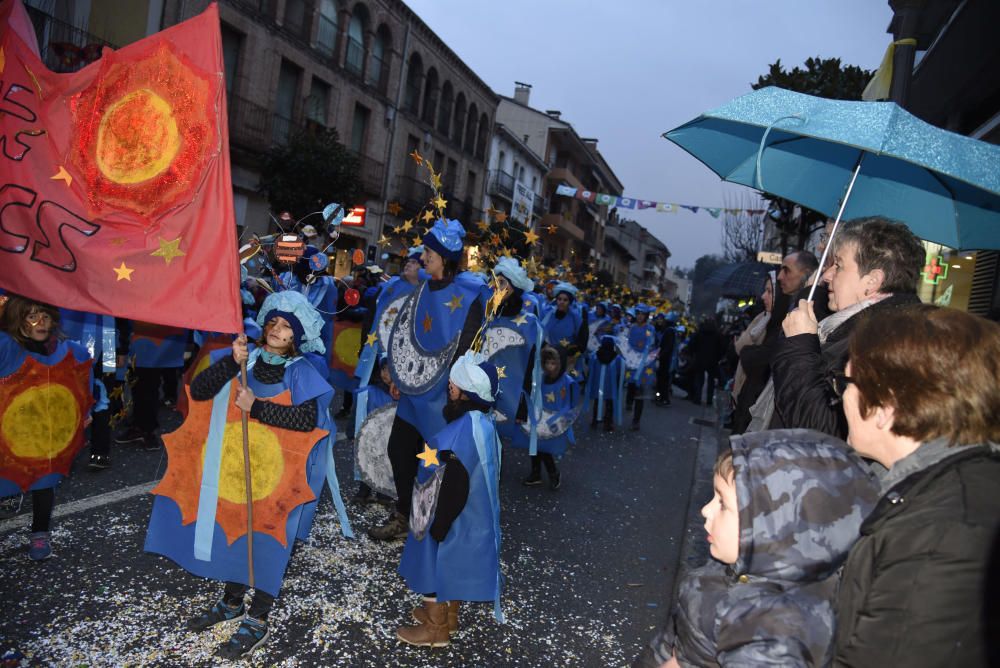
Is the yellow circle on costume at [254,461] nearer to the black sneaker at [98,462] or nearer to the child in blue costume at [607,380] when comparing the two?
the black sneaker at [98,462]

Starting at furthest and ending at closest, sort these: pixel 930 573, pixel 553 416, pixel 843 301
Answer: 1. pixel 553 416
2. pixel 843 301
3. pixel 930 573

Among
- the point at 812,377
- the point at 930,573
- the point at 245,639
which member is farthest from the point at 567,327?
the point at 930,573

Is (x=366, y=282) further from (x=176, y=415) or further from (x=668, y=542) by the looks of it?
(x=668, y=542)

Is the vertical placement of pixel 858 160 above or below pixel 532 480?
above

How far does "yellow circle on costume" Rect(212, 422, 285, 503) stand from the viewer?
126 inches

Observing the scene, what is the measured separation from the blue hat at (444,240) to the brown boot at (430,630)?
2096mm

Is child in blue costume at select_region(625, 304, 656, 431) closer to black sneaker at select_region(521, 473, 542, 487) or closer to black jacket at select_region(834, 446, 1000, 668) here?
black sneaker at select_region(521, 473, 542, 487)

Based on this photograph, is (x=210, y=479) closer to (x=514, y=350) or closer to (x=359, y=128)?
(x=514, y=350)

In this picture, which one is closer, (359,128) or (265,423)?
(265,423)

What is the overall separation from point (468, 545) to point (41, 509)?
7.32ft

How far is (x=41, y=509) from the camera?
11.7ft

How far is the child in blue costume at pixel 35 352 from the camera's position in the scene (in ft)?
11.6

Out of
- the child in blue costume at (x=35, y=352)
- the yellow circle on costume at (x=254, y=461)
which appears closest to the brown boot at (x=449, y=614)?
the yellow circle on costume at (x=254, y=461)

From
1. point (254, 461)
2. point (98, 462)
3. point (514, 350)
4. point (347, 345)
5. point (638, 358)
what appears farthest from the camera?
point (638, 358)
